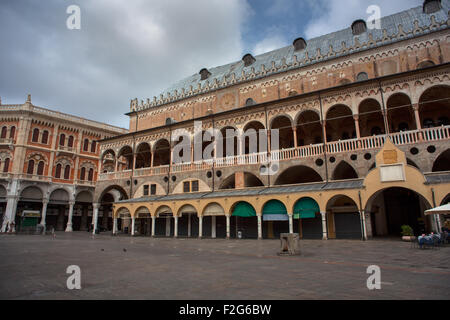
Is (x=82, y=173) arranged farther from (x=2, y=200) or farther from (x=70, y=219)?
(x=2, y=200)

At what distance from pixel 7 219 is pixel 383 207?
45571 mm

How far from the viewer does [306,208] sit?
21.8 meters

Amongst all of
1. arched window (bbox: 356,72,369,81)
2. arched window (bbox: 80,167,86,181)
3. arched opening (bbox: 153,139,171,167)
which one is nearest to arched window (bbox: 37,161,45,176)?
arched window (bbox: 80,167,86,181)

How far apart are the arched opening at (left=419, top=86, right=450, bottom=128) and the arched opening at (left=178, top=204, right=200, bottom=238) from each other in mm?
22030

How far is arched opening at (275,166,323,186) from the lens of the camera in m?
26.2

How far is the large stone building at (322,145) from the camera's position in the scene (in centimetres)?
2097

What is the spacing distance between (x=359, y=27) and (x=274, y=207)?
2222 cm

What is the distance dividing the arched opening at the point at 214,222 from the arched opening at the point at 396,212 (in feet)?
42.0

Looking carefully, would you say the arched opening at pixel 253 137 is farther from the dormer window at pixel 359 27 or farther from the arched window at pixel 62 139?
the arched window at pixel 62 139

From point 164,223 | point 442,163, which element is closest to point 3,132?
point 164,223

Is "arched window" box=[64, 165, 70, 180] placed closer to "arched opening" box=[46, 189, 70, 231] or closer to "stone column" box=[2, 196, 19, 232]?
"arched opening" box=[46, 189, 70, 231]

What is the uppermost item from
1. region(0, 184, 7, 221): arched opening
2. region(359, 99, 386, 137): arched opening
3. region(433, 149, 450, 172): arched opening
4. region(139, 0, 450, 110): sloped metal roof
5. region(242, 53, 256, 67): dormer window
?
region(242, 53, 256, 67): dormer window
